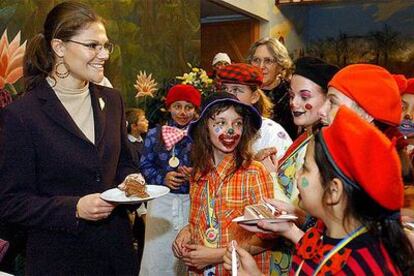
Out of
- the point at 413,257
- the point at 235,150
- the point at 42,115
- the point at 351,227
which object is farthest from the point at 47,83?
the point at 413,257

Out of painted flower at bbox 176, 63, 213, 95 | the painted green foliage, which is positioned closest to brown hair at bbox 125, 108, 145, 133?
the painted green foliage

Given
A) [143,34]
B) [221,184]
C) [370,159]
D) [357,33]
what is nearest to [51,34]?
[221,184]

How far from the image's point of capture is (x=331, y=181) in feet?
4.78

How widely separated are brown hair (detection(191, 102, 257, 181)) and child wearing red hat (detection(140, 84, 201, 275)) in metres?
0.90

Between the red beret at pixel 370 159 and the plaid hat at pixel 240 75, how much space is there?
172 cm

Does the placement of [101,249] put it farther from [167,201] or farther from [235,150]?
[167,201]

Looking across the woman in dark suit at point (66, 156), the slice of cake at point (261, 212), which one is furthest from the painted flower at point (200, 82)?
the slice of cake at point (261, 212)

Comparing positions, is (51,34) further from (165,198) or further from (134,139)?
(134,139)

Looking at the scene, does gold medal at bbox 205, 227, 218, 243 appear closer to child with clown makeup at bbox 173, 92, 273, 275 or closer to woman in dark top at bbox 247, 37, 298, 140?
child with clown makeup at bbox 173, 92, 273, 275

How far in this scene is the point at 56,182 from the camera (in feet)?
6.63

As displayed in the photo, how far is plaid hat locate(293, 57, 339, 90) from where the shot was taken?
2.32 meters

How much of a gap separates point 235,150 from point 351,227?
46.7 inches

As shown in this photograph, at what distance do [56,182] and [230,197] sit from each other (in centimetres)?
89

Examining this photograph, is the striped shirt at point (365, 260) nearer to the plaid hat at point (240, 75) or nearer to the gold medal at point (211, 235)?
the gold medal at point (211, 235)
